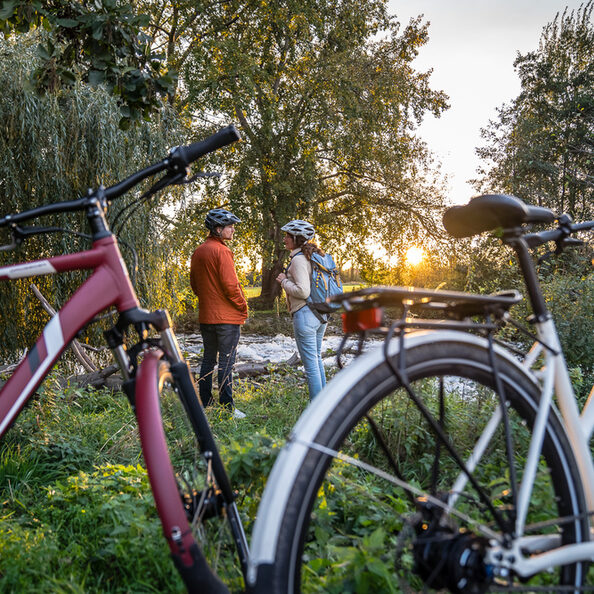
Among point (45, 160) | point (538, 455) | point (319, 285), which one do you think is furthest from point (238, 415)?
point (45, 160)

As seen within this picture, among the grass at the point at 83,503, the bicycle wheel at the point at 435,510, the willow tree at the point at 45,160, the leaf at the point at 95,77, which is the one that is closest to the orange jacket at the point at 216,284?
the willow tree at the point at 45,160

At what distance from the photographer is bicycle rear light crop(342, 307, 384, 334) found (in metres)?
1.21

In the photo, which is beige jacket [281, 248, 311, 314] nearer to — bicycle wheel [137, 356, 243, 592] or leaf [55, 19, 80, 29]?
→ leaf [55, 19, 80, 29]

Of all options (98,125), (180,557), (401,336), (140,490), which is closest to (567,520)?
(401,336)

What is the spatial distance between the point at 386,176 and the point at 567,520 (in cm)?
1657

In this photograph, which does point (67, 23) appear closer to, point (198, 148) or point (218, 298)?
point (198, 148)

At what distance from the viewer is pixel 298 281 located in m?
5.38

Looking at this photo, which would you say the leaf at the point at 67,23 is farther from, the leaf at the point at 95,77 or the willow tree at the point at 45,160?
the willow tree at the point at 45,160

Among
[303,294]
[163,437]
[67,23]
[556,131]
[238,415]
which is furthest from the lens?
[556,131]

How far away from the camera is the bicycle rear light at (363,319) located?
3.95 ft

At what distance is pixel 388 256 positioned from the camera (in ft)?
60.2

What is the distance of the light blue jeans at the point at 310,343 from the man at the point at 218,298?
663mm

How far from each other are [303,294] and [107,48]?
2856 millimetres

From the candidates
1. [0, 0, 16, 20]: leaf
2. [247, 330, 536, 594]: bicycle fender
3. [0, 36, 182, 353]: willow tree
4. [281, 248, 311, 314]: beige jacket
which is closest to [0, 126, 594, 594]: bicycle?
[247, 330, 536, 594]: bicycle fender
